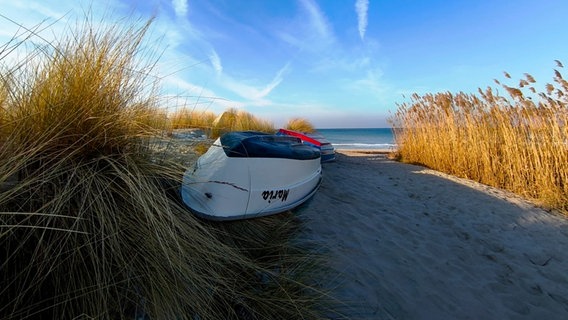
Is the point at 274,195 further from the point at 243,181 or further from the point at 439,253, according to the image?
the point at 439,253

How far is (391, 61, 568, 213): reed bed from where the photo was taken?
16.0 feet

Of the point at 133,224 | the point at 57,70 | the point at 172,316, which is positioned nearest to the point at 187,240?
the point at 133,224

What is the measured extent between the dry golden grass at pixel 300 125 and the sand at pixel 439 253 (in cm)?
847

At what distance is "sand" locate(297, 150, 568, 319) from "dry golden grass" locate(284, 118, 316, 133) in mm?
8467

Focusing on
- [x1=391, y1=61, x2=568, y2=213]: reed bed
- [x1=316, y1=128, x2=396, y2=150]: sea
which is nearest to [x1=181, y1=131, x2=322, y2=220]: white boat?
[x1=391, y1=61, x2=568, y2=213]: reed bed

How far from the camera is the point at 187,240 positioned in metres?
1.75

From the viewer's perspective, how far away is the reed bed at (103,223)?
139 cm

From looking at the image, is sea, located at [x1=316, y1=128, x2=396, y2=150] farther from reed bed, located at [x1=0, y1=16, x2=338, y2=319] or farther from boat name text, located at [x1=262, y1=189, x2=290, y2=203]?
reed bed, located at [x1=0, y1=16, x2=338, y2=319]

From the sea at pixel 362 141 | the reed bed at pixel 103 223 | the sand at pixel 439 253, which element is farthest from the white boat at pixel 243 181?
the sea at pixel 362 141

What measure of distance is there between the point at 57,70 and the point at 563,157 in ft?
21.2

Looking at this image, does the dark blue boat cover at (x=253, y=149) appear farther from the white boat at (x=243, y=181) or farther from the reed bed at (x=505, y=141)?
the reed bed at (x=505, y=141)

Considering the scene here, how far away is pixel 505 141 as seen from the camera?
5574 mm

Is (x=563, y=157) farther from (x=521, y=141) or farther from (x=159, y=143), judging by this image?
(x=159, y=143)

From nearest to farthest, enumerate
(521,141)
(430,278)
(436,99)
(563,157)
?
(430,278), (563,157), (521,141), (436,99)
